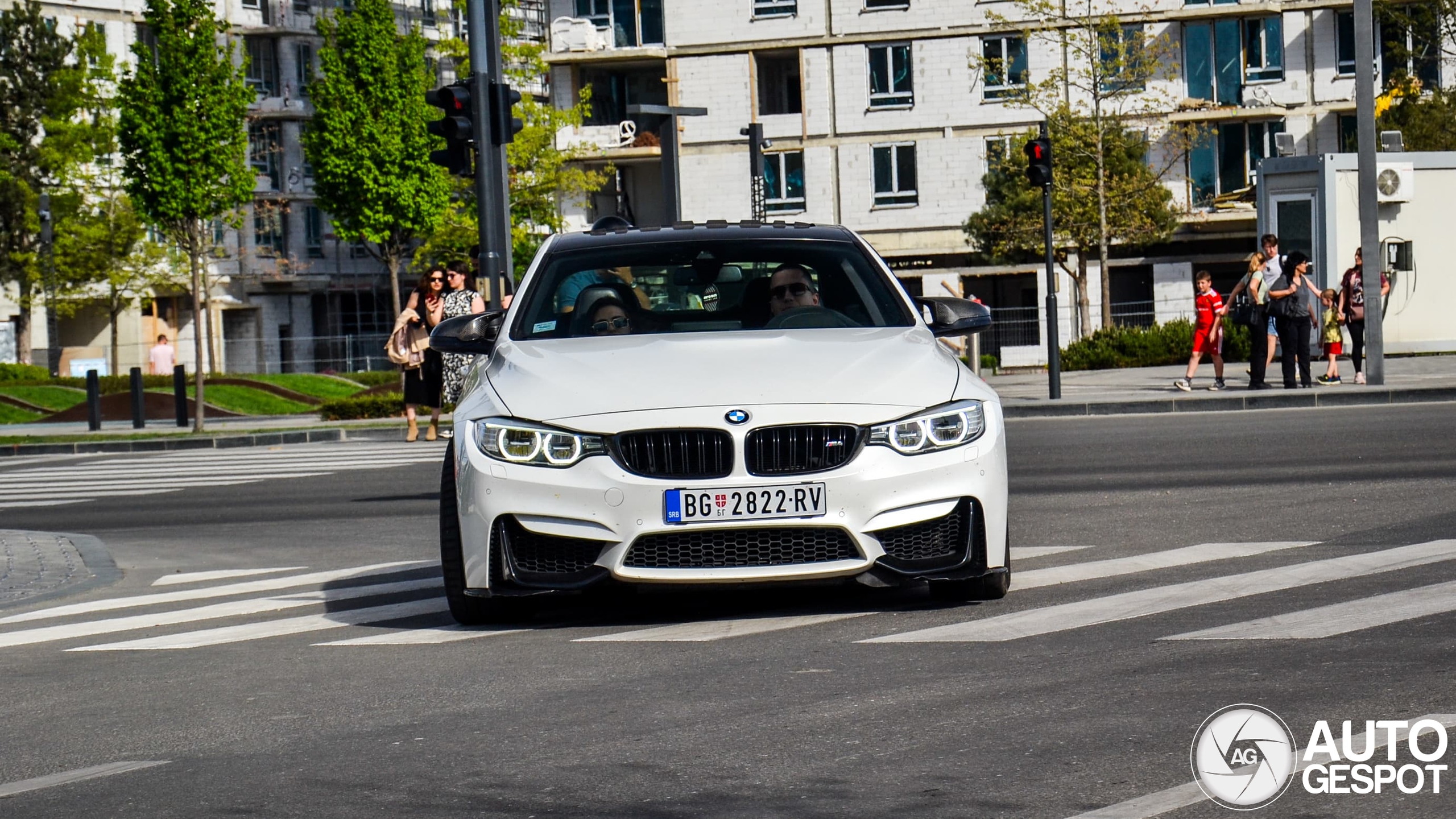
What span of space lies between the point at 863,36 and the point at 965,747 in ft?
180

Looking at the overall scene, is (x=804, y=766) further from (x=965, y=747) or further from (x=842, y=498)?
(x=842, y=498)

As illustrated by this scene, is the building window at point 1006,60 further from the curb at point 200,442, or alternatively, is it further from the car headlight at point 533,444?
the car headlight at point 533,444

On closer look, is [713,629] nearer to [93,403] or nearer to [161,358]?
[93,403]

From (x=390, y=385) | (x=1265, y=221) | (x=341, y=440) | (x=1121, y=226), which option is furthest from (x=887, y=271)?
(x=1121, y=226)

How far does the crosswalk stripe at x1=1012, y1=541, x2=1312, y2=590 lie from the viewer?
8.46 meters

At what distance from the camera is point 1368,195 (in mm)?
23344

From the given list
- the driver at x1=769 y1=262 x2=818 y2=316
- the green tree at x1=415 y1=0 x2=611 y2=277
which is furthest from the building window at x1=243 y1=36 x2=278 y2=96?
the driver at x1=769 y1=262 x2=818 y2=316

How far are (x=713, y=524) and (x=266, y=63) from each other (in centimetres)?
6860

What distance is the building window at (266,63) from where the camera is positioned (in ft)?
236

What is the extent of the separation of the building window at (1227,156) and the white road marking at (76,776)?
53763 mm

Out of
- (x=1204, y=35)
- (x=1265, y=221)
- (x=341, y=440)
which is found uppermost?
(x=1204, y=35)

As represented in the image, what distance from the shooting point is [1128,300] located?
58344 mm

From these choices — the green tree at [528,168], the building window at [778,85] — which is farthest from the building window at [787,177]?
the green tree at [528,168]

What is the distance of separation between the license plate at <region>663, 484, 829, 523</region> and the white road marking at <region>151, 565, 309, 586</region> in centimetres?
440
